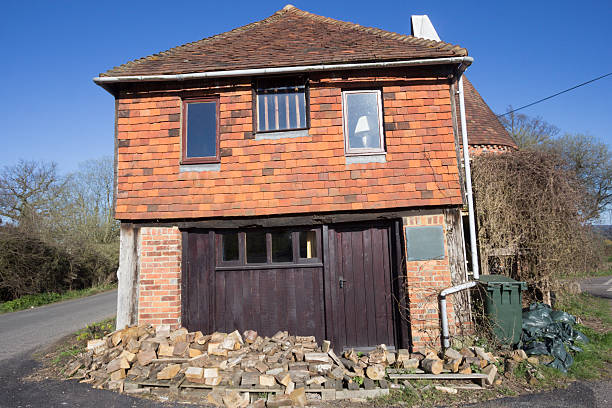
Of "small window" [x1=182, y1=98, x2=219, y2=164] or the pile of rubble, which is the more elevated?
"small window" [x1=182, y1=98, x2=219, y2=164]

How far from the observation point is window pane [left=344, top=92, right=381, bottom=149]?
6340 millimetres

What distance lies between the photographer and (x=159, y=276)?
620cm

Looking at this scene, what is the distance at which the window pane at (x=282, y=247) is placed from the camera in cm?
629

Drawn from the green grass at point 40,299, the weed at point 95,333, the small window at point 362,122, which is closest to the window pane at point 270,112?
the small window at point 362,122

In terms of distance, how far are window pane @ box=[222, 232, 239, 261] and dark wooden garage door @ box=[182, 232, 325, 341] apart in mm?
157

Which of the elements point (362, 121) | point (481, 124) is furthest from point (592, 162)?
point (362, 121)

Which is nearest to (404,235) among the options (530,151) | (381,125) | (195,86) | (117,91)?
(381,125)

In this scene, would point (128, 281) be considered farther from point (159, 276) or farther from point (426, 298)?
point (426, 298)

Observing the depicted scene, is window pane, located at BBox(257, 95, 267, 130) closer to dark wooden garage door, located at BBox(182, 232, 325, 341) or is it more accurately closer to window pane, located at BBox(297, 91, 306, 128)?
window pane, located at BBox(297, 91, 306, 128)

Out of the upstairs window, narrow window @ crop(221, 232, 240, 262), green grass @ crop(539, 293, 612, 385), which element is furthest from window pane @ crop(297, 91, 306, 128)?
green grass @ crop(539, 293, 612, 385)

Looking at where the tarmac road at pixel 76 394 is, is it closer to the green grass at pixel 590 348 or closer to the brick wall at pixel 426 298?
the green grass at pixel 590 348

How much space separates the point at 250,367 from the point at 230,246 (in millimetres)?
2142

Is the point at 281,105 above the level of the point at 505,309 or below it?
above

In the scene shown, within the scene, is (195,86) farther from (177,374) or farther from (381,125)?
(177,374)
